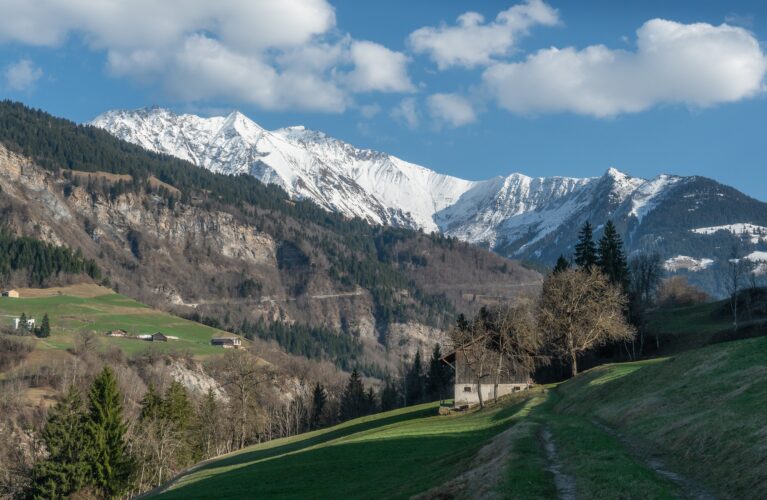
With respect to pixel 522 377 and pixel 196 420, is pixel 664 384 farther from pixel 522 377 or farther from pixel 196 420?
pixel 196 420

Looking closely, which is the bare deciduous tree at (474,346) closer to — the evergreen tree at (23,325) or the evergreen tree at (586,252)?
the evergreen tree at (586,252)

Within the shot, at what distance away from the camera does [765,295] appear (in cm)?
9912

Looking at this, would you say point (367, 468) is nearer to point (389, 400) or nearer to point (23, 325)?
point (389, 400)

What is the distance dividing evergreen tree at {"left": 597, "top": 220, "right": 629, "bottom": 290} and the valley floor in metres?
49.9

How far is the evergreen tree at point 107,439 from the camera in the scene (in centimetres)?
7250

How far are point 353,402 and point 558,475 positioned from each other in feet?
387

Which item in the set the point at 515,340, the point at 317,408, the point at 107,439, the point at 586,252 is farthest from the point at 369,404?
the point at 107,439

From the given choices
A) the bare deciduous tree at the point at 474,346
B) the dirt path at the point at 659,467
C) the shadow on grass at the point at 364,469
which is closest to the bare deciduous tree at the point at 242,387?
the bare deciduous tree at the point at 474,346

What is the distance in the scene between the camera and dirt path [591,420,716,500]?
19.9 metres

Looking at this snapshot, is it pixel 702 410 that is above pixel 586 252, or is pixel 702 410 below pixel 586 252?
below

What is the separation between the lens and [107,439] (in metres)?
73.8

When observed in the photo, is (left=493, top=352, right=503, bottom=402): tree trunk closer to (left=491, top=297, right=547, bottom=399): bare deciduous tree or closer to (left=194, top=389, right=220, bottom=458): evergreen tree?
(left=491, top=297, right=547, bottom=399): bare deciduous tree

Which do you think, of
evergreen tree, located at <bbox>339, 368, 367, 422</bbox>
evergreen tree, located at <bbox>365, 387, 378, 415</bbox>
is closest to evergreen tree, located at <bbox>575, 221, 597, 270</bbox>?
evergreen tree, located at <bbox>365, 387, 378, 415</bbox>

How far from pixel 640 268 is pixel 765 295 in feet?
106
